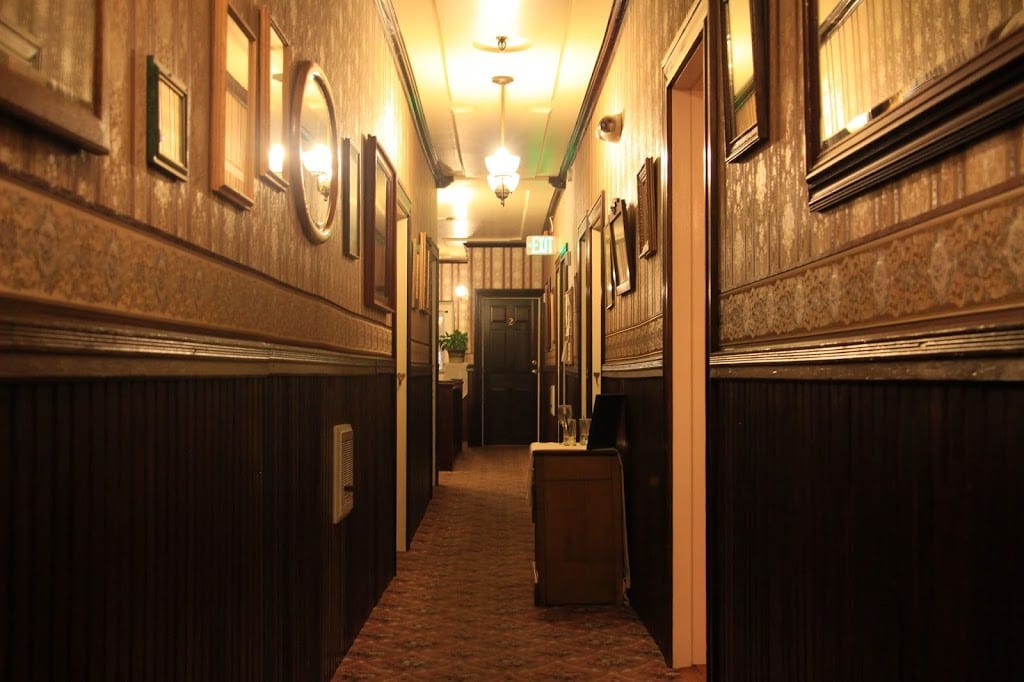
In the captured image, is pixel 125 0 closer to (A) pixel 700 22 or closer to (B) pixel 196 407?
(B) pixel 196 407

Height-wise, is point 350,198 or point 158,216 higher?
point 350,198

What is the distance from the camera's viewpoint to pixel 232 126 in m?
2.10

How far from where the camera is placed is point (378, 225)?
4.56 m

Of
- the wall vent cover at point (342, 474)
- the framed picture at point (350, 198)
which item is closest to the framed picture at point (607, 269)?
the framed picture at point (350, 198)

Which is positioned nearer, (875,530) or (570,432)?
(875,530)

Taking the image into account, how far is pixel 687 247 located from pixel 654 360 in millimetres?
594

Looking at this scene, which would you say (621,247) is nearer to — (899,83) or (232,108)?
(232,108)

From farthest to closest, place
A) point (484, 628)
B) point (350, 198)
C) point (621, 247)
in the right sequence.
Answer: point (621, 247), point (484, 628), point (350, 198)

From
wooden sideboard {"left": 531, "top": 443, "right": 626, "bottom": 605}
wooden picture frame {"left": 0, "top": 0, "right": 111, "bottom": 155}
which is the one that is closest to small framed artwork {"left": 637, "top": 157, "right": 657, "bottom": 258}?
wooden sideboard {"left": 531, "top": 443, "right": 626, "bottom": 605}

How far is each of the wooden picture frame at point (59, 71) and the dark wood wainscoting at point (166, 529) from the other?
1.27 ft

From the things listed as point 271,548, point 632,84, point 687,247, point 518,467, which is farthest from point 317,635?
point 518,467

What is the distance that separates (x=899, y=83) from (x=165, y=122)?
1.42 m

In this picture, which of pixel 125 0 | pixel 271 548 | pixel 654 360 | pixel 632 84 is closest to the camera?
pixel 125 0

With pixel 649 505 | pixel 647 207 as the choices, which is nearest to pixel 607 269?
pixel 647 207
